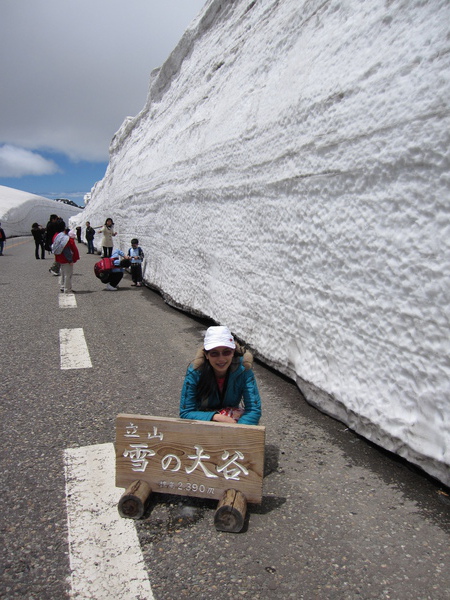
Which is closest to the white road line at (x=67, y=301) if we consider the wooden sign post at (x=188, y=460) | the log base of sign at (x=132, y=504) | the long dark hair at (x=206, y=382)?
the long dark hair at (x=206, y=382)

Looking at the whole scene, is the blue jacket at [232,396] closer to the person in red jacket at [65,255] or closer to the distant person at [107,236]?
the person in red jacket at [65,255]

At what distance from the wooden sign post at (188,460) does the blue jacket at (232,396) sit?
0.30 metres

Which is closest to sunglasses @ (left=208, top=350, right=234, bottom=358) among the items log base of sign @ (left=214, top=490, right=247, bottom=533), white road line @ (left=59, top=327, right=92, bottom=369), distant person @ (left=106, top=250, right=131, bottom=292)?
log base of sign @ (left=214, top=490, right=247, bottom=533)

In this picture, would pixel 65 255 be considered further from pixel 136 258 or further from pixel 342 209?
pixel 342 209

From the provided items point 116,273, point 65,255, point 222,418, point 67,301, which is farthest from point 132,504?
point 116,273

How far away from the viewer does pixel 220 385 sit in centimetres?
333

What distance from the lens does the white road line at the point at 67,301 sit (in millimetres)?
9058

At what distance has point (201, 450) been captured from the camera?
280 centimetres

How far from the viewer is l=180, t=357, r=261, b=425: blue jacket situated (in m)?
3.15

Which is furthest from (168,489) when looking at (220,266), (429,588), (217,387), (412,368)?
(220,266)

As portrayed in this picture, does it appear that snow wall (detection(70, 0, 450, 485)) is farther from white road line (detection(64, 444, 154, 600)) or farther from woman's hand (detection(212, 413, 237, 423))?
Result: white road line (detection(64, 444, 154, 600))

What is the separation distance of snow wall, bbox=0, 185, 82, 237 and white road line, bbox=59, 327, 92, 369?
170 feet

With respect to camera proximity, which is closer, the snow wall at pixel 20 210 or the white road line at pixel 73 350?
the white road line at pixel 73 350

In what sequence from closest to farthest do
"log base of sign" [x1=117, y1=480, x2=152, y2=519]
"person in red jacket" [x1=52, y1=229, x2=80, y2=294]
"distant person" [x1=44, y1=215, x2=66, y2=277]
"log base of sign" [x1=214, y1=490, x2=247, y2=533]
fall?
1. "log base of sign" [x1=214, y1=490, x2=247, y2=533]
2. "log base of sign" [x1=117, y1=480, x2=152, y2=519]
3. "person in red jacket" [x1=52, y1=229, x2=80, y2=294]
4. "distant person" [x1=44, y1=215, x2=66, y2=277]
